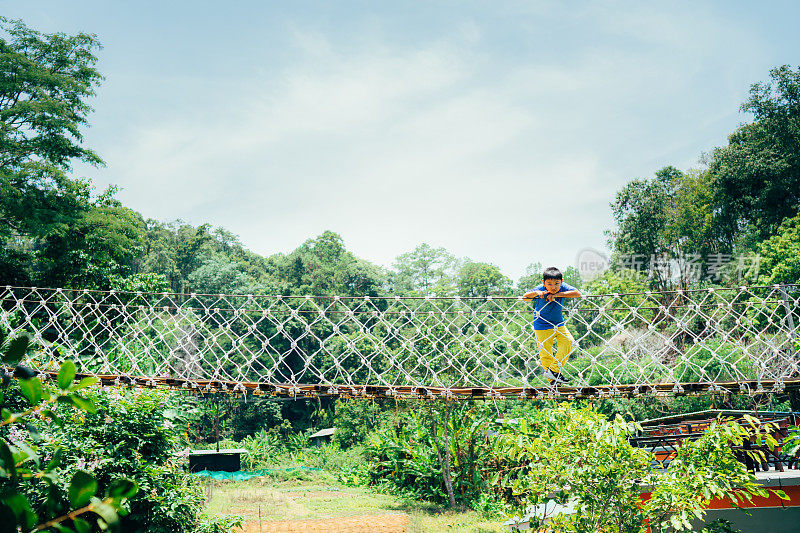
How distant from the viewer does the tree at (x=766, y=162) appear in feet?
41.7

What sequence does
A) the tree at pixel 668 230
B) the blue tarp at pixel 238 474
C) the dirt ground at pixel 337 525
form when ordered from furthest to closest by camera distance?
1. the tree at pixel 668 230
2. the blue tarp at pixel 238 474
3. the dirt ground at pixel 337 525

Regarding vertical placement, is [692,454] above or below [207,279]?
below

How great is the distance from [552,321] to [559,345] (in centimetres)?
16

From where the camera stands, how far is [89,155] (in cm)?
980

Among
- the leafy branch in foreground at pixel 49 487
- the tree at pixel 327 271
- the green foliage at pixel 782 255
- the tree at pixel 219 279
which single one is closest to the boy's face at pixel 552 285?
the leafy branch in foreground at pixel 49 487

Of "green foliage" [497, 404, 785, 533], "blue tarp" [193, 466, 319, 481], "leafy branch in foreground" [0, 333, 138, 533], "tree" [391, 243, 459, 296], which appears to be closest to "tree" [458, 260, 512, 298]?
"tree" [391, 243, 459, 296]

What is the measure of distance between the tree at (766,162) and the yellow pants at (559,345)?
1192 cm

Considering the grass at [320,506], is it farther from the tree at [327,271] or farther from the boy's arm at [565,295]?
the tree at [327,271]

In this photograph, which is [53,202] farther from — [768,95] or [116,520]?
[768,95]

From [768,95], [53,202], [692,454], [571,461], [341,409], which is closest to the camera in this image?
[692,454]

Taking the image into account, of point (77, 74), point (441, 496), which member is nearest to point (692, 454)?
point (441, 496)

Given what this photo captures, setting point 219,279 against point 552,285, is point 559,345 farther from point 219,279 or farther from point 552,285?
point 219,279

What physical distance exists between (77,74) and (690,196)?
16.1 m

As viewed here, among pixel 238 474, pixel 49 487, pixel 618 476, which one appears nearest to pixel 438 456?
pixel 238 474
